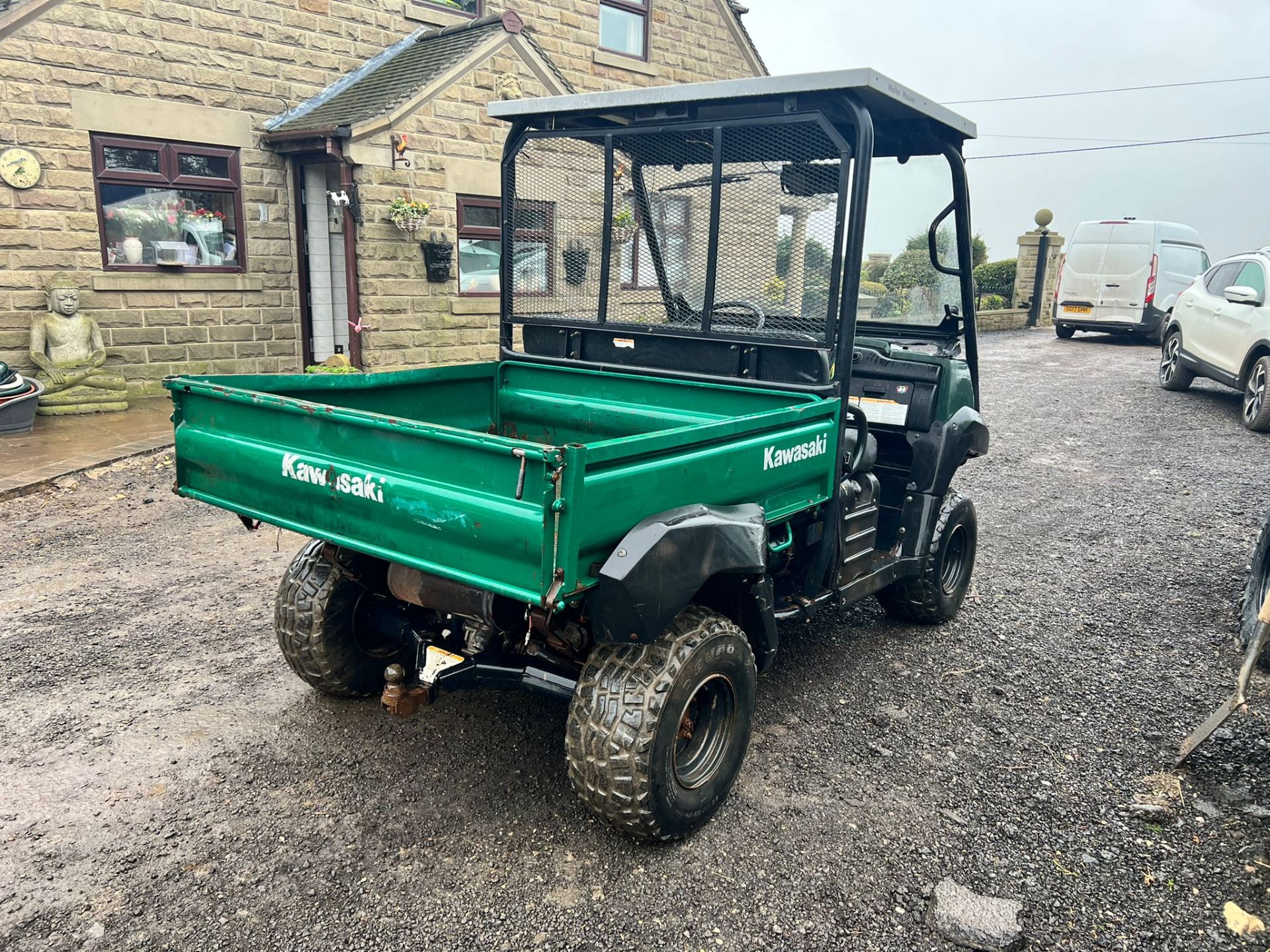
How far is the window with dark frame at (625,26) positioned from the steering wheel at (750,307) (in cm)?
1023

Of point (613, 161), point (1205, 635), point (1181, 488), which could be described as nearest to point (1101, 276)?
point (1181, 488)

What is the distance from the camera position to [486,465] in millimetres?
2590

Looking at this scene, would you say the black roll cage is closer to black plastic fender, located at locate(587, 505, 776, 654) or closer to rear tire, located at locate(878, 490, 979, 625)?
rear tire, located at locate(878, 490, 979, 625)

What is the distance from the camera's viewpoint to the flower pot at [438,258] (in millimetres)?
10117

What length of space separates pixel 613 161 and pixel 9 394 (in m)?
6.53

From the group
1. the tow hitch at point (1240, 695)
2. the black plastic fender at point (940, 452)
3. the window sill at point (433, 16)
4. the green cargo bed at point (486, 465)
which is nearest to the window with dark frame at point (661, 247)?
the green cargo bed at point (486, 465)

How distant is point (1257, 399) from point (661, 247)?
810 cm

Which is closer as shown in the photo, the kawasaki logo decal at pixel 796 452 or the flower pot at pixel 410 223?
the kawasaki logo decal at pixel 796 452

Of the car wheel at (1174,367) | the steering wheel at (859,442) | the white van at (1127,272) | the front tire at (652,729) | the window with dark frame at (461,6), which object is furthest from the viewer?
the white van at (1127,272)

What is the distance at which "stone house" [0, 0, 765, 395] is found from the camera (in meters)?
8.57

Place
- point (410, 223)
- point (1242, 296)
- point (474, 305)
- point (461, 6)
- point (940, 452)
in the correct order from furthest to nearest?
point (461, 6) → point (474, 305) → point (410, 223) → point (1242, 296) → point (940, 452)

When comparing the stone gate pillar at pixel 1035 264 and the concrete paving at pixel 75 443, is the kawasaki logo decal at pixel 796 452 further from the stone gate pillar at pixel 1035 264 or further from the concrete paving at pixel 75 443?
the stone gate pillar at pixel 1035 264

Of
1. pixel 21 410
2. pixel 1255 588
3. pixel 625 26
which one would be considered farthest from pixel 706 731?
pixel 625 26

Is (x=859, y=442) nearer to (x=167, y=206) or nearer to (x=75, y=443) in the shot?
(x=75, y=443)
